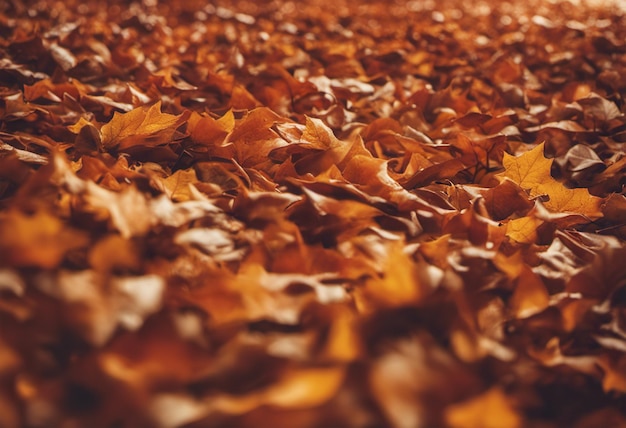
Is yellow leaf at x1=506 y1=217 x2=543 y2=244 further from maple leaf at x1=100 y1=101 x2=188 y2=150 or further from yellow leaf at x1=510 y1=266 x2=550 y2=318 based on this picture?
maple leaf at x1=100 y1=101 x2=188 y2=150

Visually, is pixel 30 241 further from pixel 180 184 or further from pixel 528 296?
pixel 528 296

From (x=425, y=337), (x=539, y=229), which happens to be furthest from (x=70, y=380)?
(x=539, y=229)

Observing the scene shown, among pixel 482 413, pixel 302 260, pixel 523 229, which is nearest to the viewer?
pixel 482 413

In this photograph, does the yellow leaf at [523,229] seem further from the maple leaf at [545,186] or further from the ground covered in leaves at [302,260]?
the maple leaf at [545,186]

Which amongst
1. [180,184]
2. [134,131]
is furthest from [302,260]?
[134,131]

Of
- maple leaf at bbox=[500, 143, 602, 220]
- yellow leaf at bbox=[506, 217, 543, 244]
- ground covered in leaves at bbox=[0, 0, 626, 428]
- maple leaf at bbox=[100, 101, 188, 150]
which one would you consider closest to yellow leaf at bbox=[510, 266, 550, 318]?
ground covered in leaves at bbox=[0, 0, 626, 428]

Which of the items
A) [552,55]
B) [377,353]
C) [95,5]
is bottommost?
[95,5]

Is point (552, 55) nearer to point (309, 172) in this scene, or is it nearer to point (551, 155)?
point (551, 155)
